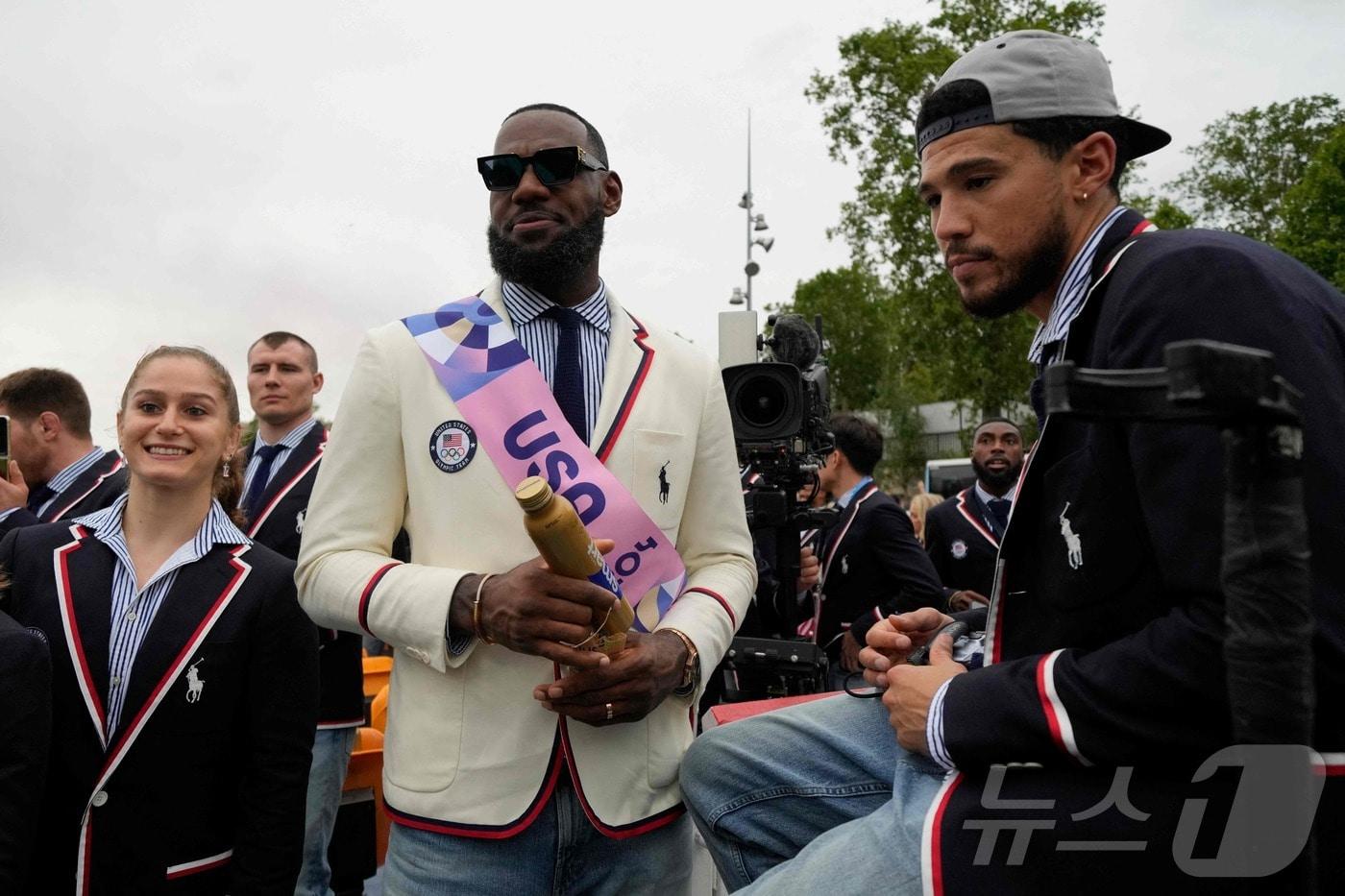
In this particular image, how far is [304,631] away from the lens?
2.53 m

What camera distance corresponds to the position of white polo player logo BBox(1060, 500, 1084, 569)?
52.2 inches

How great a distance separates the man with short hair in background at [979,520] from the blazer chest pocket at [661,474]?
14.1 feet

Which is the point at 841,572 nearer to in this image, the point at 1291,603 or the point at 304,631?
the point at 304,631

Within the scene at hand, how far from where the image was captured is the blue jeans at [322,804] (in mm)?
3701

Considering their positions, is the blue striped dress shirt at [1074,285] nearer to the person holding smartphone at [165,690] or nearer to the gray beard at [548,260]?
the gray beard at [548,260]

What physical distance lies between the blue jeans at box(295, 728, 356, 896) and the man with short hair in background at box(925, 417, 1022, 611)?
3657 millimetres

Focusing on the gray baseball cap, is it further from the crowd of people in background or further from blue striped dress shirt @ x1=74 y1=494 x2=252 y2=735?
blue striped dress shirt @ x1=74 y1=494 x2=252 y2=735

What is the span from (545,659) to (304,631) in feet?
2.76

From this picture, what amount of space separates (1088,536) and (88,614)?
2090mm

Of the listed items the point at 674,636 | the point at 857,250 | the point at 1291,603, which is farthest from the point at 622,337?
the point at 857,250

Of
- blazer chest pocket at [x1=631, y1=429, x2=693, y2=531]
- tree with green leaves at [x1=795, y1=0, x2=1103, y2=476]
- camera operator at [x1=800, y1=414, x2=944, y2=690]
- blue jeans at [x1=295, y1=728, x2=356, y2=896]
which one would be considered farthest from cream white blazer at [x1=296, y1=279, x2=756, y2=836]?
tree with green leaves at [x1=795, y1=0, x2=1103, y2=476]

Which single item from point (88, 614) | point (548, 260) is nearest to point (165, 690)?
point (88, 614)

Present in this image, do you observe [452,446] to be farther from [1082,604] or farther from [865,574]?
[865,574]

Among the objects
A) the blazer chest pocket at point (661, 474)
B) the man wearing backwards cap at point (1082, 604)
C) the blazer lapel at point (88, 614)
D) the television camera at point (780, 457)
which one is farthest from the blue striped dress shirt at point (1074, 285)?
the television camera at point (780, 457)
